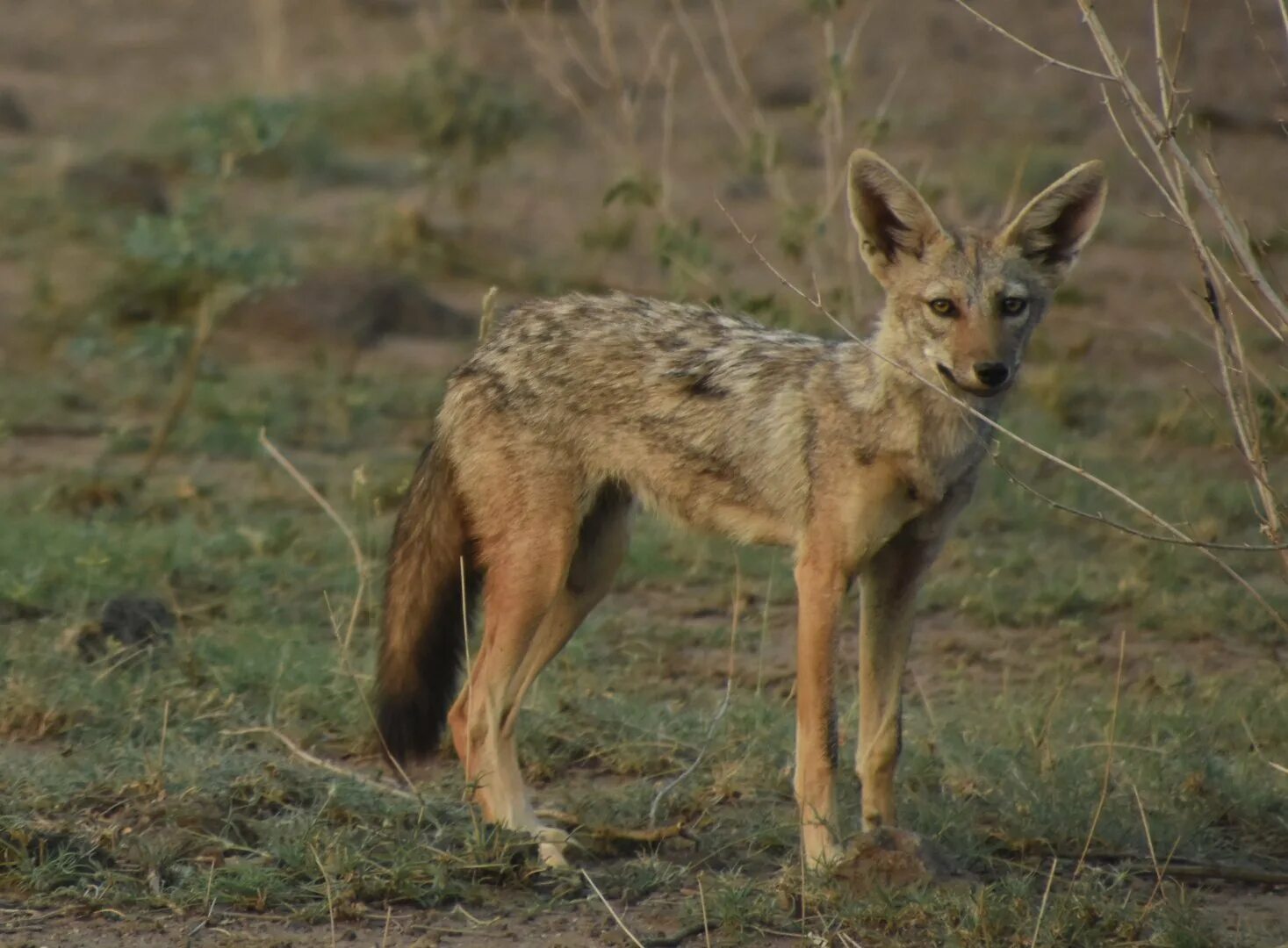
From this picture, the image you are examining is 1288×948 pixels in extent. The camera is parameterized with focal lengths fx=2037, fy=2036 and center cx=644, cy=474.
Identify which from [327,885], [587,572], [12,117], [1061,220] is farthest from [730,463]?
[12,117]

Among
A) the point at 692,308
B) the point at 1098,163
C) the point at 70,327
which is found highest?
the point at 1098,163

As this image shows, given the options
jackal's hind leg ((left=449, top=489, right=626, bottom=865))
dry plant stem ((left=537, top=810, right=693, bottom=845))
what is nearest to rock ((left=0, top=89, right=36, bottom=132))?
jackal's hind leg ((left=449, top=489, right=626, bottom=865))

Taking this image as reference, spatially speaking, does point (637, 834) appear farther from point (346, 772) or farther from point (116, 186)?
point (116, 186)

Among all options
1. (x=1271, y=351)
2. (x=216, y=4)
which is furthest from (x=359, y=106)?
(x=1271, y=351)

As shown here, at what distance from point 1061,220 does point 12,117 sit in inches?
396

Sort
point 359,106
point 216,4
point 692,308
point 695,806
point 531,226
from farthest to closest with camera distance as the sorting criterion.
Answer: point 216,4 → point 359,106 → point 531,226 → point 692,308 → point 695,806

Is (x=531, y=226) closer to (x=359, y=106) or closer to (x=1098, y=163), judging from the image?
(x=359, y=106)

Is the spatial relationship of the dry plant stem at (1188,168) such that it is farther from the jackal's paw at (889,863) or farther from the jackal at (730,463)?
the jackal's paw at (889,863)

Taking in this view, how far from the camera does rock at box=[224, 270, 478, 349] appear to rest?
9766 mm

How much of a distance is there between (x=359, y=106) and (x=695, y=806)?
387 inches

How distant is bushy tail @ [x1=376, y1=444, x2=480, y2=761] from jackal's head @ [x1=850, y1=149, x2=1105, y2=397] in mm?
1225

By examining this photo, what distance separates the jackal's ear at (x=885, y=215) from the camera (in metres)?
4.75

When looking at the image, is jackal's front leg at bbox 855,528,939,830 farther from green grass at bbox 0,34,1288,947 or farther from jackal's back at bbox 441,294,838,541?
jackal's back at bbox 441,294,838,541

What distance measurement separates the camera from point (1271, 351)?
991 cm
